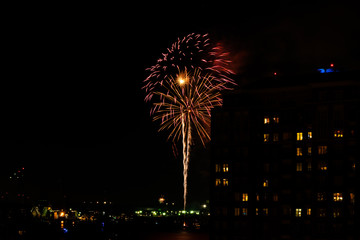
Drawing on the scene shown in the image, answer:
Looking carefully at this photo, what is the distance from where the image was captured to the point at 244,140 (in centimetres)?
11475

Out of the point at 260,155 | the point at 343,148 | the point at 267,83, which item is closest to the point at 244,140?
the point at 260,155

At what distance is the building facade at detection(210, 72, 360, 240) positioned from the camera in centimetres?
10062

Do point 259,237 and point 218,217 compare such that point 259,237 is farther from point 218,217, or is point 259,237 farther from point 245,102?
point 245,102

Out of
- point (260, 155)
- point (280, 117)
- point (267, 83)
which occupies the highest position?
point (267, 83)

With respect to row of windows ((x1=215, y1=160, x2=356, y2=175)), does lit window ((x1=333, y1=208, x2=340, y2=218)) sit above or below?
below

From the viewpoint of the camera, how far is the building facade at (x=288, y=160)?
330 feet

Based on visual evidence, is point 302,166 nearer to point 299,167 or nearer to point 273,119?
point 299,167

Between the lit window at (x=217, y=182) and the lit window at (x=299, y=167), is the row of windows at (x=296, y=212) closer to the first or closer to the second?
the lit window at (x=217, y=182)

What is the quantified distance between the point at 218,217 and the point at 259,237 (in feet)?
32.0

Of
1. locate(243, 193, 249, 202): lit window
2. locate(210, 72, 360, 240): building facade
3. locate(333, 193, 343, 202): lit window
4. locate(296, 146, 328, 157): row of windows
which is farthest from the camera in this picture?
locate(243, 193, 249, 202): lit window

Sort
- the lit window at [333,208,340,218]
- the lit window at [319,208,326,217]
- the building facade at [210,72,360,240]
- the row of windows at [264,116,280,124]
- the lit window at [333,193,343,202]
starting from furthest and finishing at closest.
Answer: the row of windows at [264,116,280,124] < the building facade at [210,72,360,240] < the lit window at [319,208,326,217] < the lit window at [333,193,343,202] < the lit window at [333,208,340,218]

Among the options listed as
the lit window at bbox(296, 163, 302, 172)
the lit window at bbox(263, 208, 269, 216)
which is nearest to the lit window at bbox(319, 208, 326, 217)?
the lit window at bbox(296, 163, 302, 172)

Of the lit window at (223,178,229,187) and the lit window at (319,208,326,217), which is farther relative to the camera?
the lit window at (223,178,229,187)

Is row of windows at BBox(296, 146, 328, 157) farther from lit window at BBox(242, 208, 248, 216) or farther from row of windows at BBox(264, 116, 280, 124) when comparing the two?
lit window at BBox(242, 208, 248, 216)
